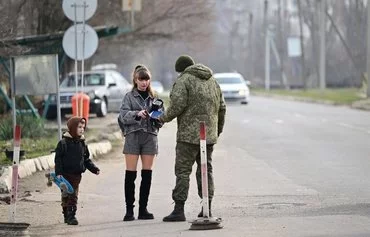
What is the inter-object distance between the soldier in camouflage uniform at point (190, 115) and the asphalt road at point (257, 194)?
16.1 inches

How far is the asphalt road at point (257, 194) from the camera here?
10492mm

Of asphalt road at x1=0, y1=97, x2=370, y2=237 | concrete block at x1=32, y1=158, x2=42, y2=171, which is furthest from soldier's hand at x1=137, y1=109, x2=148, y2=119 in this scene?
concrete block at x1=32, y1=158, x2=42, y2=171

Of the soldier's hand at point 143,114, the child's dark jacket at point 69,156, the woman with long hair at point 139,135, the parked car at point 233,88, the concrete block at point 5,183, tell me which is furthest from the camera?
the parked car at point 233,88

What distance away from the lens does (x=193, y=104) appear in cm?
1083

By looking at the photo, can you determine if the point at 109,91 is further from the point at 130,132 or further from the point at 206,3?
the point at 130,132

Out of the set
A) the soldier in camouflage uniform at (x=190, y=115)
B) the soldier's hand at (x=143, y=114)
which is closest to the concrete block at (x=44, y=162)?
the soldier's hand at (x=143, y=114)

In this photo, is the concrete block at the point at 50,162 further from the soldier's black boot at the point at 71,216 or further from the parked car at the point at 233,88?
the parked car at the point at 233,88

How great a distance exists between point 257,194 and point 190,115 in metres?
2.99

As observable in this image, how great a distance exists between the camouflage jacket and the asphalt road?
0.96 meters

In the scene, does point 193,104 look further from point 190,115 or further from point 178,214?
point 178,214

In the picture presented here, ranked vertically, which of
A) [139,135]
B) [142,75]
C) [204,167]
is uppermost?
[142,75]

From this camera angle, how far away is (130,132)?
36.9 ft

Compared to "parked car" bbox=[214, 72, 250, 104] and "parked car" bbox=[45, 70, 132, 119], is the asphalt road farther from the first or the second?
"parked car" bbox=[214, 72, 250, 104]

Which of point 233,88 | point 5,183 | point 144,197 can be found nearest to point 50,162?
point 5,183
